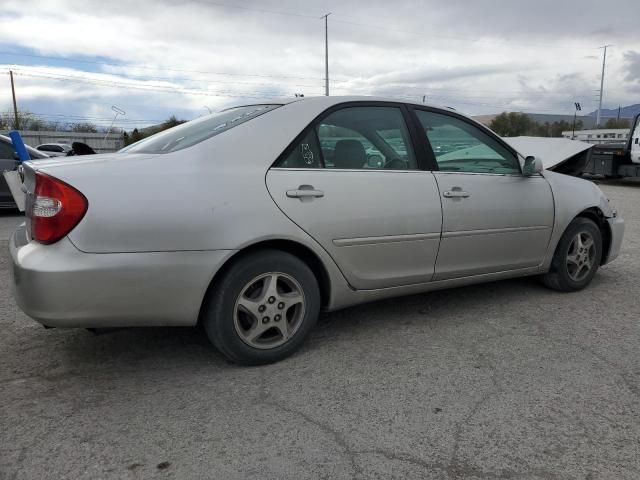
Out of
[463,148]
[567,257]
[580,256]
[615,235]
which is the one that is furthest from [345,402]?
[615,235]

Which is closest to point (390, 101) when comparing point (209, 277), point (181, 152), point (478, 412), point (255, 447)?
point (181, 152)

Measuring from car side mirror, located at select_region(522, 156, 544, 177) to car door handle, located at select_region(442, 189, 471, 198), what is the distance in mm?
648

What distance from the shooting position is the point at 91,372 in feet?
9.85

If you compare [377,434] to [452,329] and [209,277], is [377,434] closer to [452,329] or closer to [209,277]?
[209,277]

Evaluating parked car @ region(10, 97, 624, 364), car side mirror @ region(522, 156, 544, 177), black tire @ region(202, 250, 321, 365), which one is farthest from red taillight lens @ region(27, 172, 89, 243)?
car side mirror @ region(522, 156, 544, 177)

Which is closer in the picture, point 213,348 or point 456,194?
point 213,348

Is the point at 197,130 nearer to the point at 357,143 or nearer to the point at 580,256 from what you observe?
the point at 357,143

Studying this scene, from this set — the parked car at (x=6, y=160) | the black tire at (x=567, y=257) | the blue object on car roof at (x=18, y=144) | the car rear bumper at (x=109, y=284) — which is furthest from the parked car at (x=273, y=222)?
the parked car at (x=6, y=160)

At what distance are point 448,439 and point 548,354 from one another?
123cm

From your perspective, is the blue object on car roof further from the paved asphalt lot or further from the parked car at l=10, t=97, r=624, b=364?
the paved asphalt lot

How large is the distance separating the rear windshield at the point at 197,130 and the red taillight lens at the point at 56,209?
632 millimetres

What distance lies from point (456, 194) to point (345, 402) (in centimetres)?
171

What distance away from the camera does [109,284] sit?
2.58 m

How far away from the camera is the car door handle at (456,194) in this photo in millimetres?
3625
